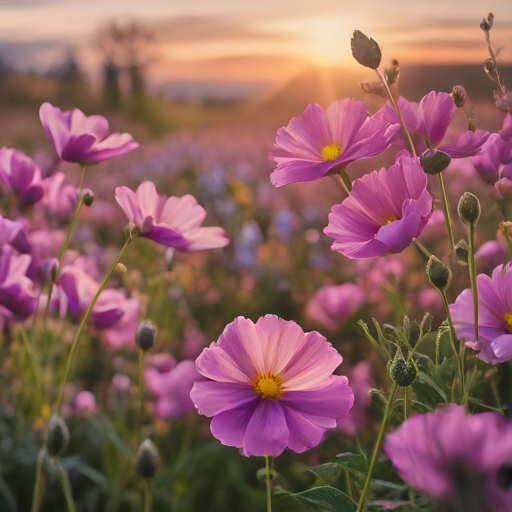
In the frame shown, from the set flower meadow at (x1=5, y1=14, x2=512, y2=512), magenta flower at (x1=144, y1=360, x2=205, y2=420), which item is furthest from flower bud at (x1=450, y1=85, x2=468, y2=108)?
magenta flower at (x1=144, y1=360, x2=205, y2=420)

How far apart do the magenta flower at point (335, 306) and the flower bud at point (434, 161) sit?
2.39ft

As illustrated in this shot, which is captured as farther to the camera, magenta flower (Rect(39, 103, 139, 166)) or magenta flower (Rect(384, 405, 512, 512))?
magenta flower (Rect(39, 103, 139, 166))

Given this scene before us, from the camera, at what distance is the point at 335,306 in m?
1.03

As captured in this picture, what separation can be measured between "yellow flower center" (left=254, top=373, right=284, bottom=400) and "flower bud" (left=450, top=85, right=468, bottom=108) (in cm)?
22

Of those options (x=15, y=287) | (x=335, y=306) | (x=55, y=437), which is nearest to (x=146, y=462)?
(x=55, y=437)

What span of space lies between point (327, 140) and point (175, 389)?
0.59 meters

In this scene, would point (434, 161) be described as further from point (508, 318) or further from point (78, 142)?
point (78, 142)

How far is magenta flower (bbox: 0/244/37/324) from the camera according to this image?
47 centimetres

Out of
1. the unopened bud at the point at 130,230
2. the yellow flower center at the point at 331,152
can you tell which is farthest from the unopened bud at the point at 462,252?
the unopened bud at the point at 130,230

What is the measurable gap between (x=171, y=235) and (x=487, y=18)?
0.87 feet

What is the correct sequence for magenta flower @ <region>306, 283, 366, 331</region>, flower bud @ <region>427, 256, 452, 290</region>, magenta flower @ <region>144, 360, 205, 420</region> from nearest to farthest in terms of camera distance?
1. flower bud @ <region>427, 256, 452, 290</region>
2. magenta flower @ <region>144, 360, 205, 420</region>
3. magenta flower @ <region>306, 283, 366, 331</region>

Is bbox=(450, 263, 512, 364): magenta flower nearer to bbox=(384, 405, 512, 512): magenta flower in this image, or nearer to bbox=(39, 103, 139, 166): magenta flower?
bbox=(384, 405, 512, 512): magenta flower

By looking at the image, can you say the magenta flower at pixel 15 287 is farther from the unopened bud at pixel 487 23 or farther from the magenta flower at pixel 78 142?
the unopened bud at pixel 487 23

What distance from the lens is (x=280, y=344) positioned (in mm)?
339
